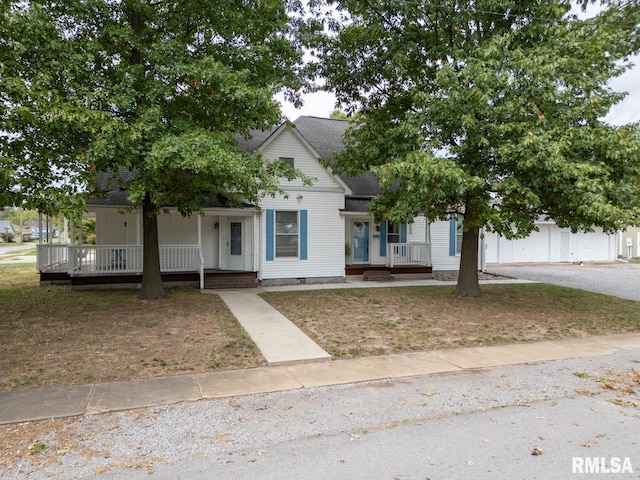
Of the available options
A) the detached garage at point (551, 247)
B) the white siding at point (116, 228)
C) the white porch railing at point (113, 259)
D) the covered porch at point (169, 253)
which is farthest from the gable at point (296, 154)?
the detached garage at point (551, 247)

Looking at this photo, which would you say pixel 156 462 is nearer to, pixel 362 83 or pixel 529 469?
pixel 529 469

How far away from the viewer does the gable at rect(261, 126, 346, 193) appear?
571 inches

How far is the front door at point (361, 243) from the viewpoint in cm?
Answer: 1706

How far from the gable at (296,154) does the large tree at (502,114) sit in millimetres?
3319

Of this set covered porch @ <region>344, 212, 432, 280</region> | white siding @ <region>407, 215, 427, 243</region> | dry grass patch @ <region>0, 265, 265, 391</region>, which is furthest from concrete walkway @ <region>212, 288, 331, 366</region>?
white siding @ <region>407, 215, 427, 243</region>

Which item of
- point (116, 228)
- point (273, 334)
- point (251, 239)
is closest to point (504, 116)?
point (273, 334)

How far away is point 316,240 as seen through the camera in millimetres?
15203

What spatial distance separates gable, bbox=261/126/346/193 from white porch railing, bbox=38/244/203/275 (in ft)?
13.1

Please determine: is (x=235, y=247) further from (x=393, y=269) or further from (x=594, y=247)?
(x=594, y=247)

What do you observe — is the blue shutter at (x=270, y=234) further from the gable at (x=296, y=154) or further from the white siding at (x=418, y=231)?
the white siding at (x=418, y=231)

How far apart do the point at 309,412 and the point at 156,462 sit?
1610 millimetres

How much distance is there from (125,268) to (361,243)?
870 centimetres

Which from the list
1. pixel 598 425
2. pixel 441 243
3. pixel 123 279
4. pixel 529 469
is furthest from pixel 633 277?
pixel 123 279

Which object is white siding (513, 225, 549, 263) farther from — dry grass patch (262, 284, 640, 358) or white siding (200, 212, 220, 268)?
white siding (200, 212, 220, 268)
